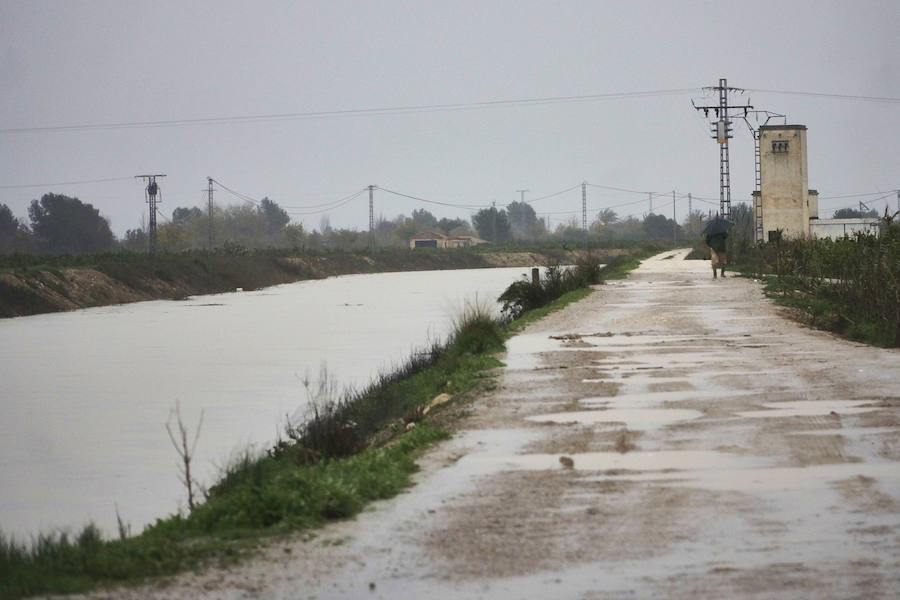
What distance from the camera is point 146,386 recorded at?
2342 cm

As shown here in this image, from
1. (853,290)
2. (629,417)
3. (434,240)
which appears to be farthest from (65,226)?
(629,417)

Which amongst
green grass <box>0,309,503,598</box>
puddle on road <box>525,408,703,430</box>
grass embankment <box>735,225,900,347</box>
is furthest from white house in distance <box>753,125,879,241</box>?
green grass <box>0,309,503,598</box>

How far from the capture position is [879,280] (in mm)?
Answer: 20906

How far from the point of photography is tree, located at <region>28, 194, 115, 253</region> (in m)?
129

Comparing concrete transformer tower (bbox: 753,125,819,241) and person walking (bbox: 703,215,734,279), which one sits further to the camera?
concrete transformer tower (bbox: 753,125,819,241)

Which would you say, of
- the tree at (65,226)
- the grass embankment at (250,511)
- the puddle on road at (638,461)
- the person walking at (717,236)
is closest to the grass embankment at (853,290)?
the person walking at (717,236)

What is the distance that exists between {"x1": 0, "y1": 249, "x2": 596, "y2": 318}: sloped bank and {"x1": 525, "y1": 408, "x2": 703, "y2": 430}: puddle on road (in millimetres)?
30898

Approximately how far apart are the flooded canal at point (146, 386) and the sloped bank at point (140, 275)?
9.64ft

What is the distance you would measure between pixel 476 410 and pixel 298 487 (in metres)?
4.56

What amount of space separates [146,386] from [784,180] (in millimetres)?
50319

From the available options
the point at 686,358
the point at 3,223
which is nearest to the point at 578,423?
the point at 686,358

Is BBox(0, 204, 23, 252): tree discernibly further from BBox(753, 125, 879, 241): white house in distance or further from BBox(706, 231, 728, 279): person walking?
BBox(706, 231, 728, 279): person walking

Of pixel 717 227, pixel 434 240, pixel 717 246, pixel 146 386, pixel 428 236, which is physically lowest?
pixel 146 386

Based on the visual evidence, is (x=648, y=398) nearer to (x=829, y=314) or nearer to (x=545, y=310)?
(x=829, y=314)
